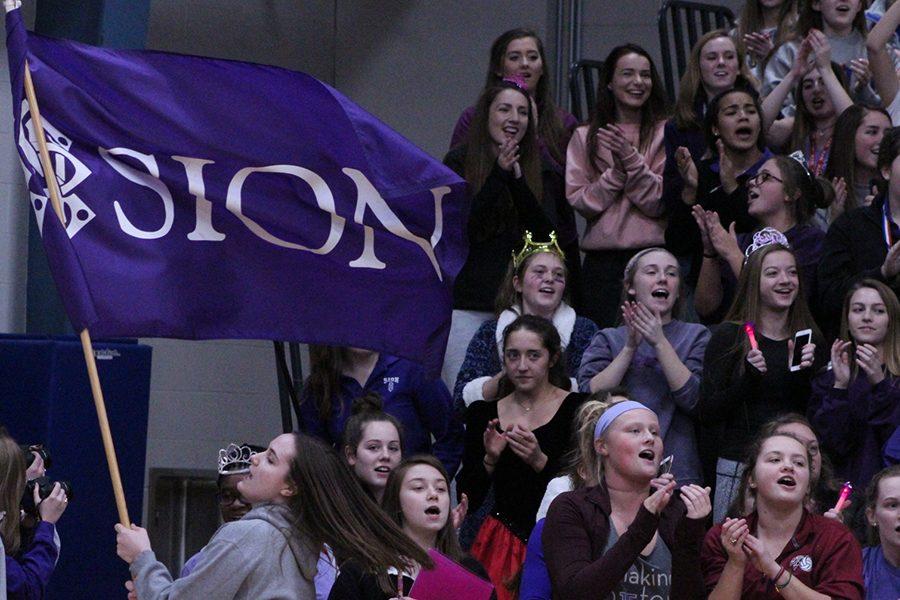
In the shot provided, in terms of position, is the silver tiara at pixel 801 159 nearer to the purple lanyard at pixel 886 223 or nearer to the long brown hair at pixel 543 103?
the purple lanyard at pixel 886 223

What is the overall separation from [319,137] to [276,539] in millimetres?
1918

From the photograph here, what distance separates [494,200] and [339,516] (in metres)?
3.48

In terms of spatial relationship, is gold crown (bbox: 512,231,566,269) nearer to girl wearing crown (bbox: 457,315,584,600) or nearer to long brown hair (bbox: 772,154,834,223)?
girl wearing crown (bbox: 457,315,584,600)

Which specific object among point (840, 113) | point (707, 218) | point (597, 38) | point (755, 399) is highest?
point (597, 38)

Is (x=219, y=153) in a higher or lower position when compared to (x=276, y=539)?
higher

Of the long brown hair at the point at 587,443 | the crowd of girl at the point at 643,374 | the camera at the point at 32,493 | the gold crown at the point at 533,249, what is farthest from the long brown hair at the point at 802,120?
the camera at the point at 32,493

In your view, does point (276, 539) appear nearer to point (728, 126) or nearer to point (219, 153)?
point (219, 153)

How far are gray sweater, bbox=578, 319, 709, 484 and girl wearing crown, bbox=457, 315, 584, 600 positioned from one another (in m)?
0.21

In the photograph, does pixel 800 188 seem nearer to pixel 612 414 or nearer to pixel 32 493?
pixel 612 414

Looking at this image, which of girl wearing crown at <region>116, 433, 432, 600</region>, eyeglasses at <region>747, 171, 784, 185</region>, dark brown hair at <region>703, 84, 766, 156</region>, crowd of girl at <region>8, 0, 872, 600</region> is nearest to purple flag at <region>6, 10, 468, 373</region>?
crowd of girl at <region>8, 0, 872, 600</region>

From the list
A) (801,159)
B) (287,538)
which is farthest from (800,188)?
(287,538)

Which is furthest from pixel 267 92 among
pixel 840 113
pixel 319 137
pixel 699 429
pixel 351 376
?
pixel 840 113

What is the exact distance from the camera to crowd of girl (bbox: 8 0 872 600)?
538 centimetres

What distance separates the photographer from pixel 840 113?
354 inches
